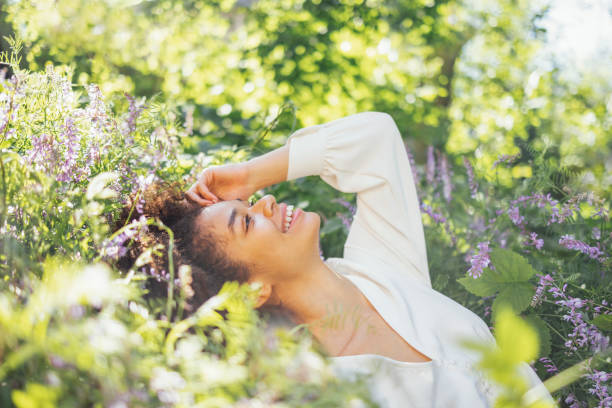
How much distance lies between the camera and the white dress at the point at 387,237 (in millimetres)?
1493

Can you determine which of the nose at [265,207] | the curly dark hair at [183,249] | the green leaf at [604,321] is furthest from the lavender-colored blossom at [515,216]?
the curly dark hair at [183,249]

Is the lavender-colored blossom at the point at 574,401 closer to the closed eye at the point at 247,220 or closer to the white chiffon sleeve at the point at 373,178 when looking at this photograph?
the white chiffon sleeve at the point at 373,178

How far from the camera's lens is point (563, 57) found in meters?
4.62

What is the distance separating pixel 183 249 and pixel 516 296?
1.06 meters

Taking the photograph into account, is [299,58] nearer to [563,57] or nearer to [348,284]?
[348,284]

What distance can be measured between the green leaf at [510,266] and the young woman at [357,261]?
0.18 meters

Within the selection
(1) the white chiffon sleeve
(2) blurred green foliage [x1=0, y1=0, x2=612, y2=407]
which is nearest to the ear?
(2) blurred green foliage [x1=0, y1=0, x2=612, y2=407]

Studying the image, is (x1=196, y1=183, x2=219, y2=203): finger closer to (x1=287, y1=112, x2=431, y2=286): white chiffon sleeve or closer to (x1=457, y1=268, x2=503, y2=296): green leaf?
(x1=287, y1=112, x2=431, y2=286): white chiffon sleeve

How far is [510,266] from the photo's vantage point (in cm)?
154

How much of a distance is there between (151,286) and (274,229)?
1.31 feet

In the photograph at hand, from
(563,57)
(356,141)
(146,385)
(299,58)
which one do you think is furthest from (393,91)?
(146,385)

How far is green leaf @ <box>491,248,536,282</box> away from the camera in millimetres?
1523

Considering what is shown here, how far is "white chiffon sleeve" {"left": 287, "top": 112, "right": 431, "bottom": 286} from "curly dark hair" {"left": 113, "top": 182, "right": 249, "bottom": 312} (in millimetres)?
494

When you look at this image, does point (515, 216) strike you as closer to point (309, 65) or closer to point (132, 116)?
point (132, 116)
